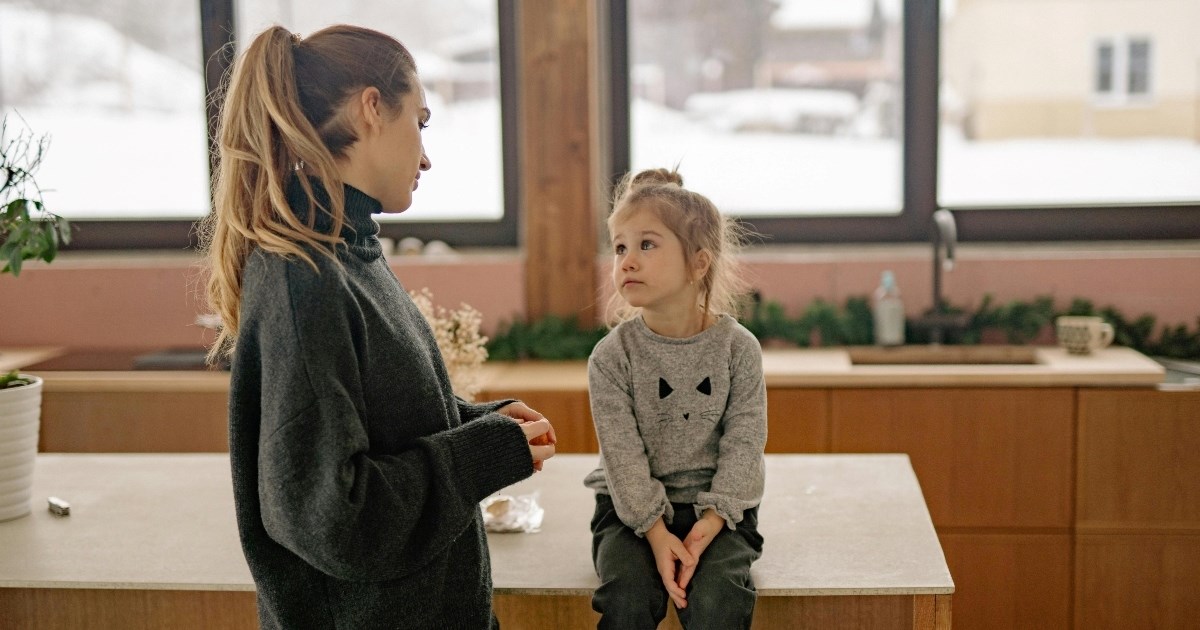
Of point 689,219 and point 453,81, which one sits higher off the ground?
point 453,81

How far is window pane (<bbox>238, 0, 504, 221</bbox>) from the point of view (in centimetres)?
374

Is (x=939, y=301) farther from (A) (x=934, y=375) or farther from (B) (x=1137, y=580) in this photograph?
(B) (x=1137, y=580)

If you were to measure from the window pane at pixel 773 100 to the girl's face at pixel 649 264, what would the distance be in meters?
1.86

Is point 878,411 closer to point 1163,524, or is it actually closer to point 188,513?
point 1163,524

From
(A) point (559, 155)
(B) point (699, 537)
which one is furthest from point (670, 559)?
(A) point (559, 155)

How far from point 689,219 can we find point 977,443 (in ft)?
5.14

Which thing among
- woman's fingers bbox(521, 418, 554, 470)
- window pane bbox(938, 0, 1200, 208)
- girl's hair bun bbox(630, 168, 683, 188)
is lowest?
woman's fingers bbox(521, 418, 554, 470)

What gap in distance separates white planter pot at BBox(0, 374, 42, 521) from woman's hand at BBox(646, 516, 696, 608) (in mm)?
1136

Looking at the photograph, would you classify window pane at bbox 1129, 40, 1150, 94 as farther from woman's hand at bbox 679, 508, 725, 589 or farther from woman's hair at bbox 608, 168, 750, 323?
woman's hand at bbox 679, 508, 725, 589

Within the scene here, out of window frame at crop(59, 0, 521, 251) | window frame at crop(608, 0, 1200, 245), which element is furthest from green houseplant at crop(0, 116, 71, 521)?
window frame at crop(608, 0, 1200, 245)

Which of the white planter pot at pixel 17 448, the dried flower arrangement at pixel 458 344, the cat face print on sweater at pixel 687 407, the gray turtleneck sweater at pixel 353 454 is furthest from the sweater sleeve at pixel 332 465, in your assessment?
the white planter pot at pixel 17 448

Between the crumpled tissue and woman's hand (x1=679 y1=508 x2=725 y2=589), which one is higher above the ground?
woman's hand (x1=679 y1=508 x2=725 y2=589)

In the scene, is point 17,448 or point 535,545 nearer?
point 535,545

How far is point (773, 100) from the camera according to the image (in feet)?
12.1
